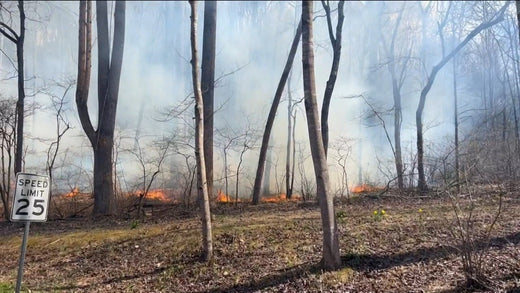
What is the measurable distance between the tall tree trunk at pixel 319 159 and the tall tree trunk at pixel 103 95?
24.2 ft

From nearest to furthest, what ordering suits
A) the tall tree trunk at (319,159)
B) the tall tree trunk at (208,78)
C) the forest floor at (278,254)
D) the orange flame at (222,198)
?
the forest floor at (278,254)
the tall tree trunk at (319,159)
the tall tree trunk at (208,78)
the orange flame at (222,198)

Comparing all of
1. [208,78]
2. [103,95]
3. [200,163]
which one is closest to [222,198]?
[208,78]

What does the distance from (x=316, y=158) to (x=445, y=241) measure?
2.67 m

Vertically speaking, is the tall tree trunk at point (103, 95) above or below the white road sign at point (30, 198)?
above

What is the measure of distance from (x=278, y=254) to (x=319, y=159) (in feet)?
6.29

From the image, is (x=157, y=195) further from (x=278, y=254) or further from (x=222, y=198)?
(x=278, y=254)

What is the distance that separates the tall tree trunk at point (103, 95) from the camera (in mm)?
11547

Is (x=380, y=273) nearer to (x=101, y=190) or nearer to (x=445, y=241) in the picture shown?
(x=445, y=241)

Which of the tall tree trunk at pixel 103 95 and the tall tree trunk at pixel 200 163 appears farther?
the tall tree trunk at pixel 103 95

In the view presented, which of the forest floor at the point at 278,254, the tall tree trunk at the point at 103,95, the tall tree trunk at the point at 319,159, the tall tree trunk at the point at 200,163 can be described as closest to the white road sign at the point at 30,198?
the forest floor at the point at 278,254

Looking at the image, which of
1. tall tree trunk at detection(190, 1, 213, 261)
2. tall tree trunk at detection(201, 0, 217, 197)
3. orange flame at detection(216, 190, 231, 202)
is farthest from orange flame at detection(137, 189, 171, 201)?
tall tree trunk at detection(190, 1, 213, 261)

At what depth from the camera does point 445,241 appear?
6.75 metres

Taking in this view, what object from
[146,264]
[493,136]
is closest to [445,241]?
[146,264]

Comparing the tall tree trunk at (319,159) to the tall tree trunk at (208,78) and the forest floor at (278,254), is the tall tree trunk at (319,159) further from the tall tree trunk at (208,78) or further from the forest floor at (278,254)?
the tall tree trunk at (208,78)
